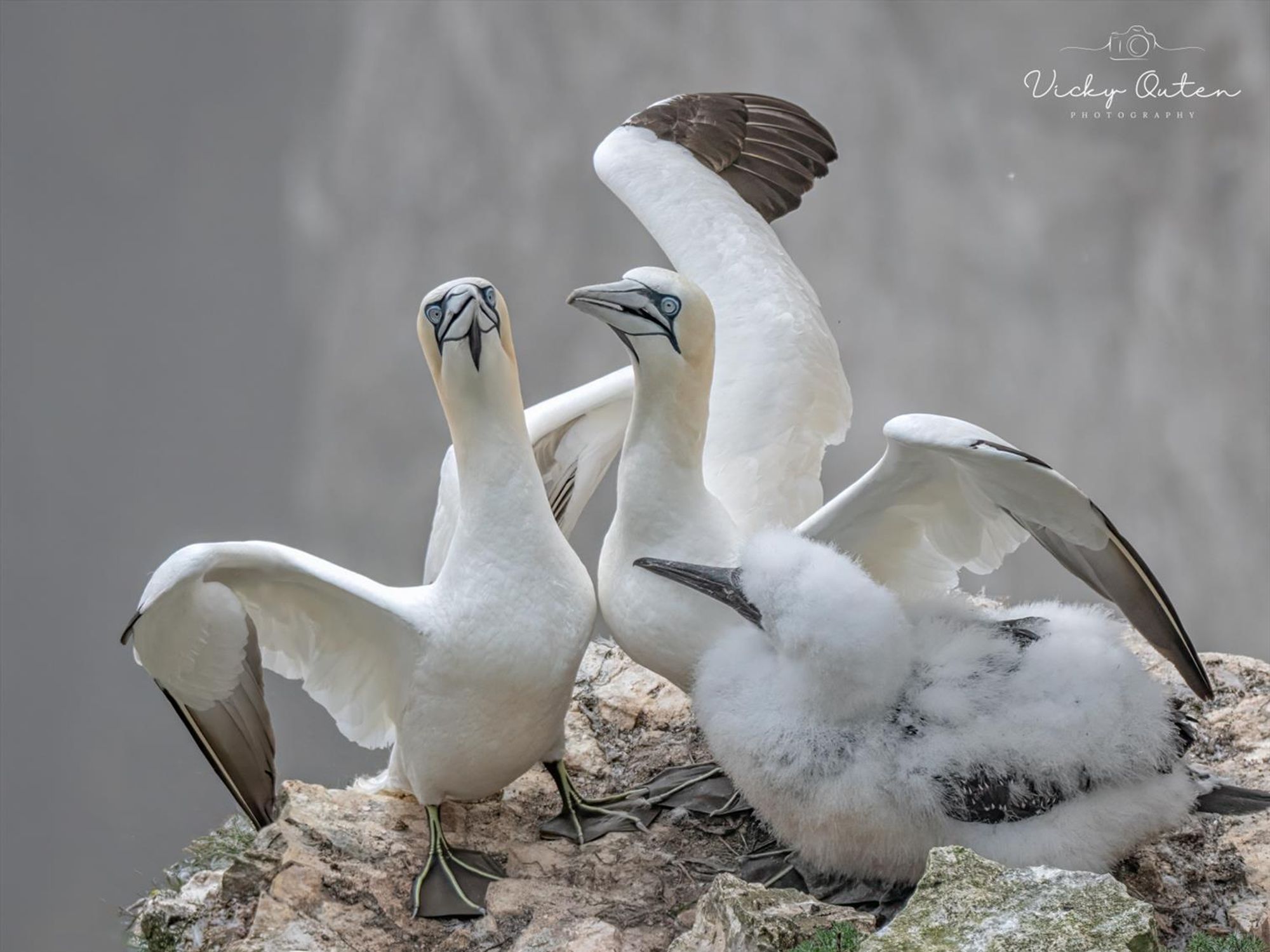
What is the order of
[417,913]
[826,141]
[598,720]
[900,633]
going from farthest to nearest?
[826,141] < [598,720] < [417,913] < [900,633]

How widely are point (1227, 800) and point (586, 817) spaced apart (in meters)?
1.55

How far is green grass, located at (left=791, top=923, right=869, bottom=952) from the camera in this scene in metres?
2.40

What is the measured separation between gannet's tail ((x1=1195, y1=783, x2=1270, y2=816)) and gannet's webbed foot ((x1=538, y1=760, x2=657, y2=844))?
1339mm

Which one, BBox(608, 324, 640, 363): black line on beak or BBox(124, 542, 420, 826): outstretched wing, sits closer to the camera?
BBox(124, 542, 420, 826): outstretched wing

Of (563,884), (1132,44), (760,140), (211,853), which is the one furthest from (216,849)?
(1132,44)

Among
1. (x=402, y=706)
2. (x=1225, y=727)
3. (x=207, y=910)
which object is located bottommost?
(x=1225, y=727)

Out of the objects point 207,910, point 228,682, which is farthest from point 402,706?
point 207,910

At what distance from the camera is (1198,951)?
99.0 inches

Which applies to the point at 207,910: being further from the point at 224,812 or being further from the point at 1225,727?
the point at 1225,727

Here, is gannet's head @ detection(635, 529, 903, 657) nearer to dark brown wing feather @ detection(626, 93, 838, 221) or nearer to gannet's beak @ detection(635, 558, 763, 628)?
gannet's beak @ detection(635, 558, 763, 628)

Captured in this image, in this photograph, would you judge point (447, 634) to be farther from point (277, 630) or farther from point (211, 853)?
point (211, 853)

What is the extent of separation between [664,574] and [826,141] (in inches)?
76.6

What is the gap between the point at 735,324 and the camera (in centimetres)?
409

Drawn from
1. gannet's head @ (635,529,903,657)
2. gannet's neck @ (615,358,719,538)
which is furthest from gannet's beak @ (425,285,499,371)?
gannet's head @ (635,529,903,657)
